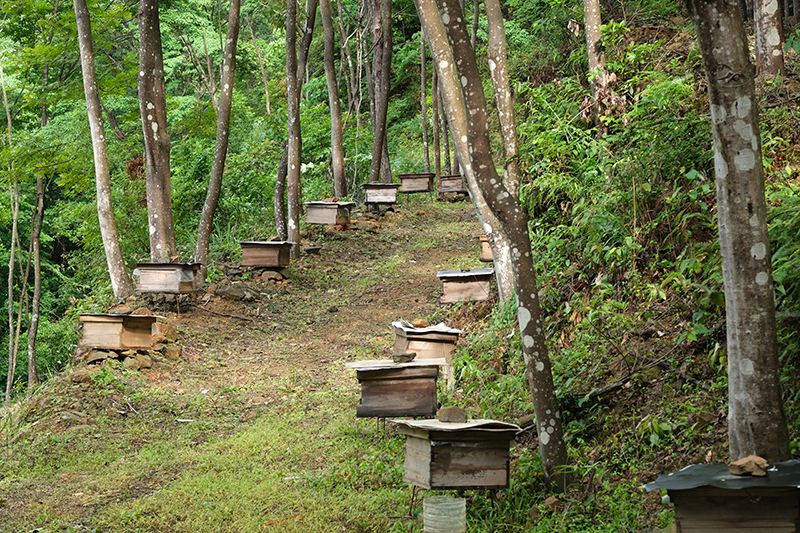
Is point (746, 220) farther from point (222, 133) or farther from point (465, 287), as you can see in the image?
point (222, 133)

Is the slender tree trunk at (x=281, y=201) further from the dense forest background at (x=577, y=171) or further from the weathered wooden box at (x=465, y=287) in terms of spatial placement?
the weathered wooden box at (x=465, y=287)

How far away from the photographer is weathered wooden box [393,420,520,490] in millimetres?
4652

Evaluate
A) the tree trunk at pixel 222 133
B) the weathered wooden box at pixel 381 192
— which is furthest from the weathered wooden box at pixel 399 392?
the weathered wooden box at pixel 381 192

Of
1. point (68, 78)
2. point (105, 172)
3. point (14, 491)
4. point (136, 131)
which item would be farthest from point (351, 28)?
point (14, 491)

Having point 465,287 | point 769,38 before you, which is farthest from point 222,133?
point 769,38

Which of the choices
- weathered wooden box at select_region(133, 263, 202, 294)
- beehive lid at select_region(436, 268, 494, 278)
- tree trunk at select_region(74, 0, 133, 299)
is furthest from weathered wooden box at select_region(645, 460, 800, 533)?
tree trunk at select_region(74, 0, 133, 299)

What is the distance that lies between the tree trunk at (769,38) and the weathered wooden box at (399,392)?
210 inches

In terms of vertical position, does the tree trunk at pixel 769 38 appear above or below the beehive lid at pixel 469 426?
above

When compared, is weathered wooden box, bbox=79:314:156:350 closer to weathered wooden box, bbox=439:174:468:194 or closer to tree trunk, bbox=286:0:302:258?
tree trunk, bbox=286:0:302:258

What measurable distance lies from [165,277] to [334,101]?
908 centimetres

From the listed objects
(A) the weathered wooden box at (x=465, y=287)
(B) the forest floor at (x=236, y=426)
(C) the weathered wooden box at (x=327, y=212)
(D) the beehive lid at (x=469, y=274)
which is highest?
(C) the weathered wooden box at (x=327, y=212)

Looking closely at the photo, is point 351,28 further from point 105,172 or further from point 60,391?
point 60,391

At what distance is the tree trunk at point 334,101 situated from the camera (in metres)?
18.3

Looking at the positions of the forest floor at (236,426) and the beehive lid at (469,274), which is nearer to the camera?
the forest floor at (236,426)
